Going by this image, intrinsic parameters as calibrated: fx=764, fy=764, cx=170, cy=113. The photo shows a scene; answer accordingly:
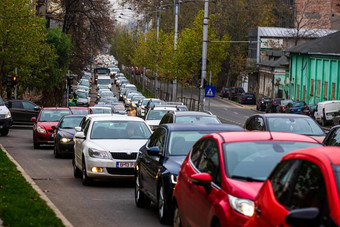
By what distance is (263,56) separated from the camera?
3748 inches

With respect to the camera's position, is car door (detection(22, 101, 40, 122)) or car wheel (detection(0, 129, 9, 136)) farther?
car door (detection(22, 101, 40, 122))

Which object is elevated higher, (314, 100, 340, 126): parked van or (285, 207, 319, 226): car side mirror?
(285, 207, 319, 226): car side mirror

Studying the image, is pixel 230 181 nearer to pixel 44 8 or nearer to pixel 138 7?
pixel 44 8

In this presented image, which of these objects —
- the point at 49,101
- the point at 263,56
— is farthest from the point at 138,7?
the point at 49,101

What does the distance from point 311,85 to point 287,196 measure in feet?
219

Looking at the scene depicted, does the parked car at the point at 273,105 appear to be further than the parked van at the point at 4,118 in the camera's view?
Yes

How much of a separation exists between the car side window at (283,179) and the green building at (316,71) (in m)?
58.3

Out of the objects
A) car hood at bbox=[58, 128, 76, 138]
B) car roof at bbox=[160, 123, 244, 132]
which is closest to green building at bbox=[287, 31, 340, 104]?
car hood at bbox=[58, 128, 76, 138]

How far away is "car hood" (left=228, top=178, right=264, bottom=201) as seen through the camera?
719 cm

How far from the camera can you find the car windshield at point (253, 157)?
308 inches

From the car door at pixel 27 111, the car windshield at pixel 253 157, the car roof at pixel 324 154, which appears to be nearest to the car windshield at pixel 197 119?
the car windshield at pixel 253 157

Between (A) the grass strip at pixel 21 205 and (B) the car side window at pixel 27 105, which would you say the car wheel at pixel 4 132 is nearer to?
(B) the car side window at pixel 27 105

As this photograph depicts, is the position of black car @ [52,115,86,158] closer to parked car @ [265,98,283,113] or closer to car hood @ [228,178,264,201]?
car hood @ [228,178,264,201]

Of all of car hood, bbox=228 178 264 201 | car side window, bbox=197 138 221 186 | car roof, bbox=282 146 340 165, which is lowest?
car hood, bbox=228 178 264 201
